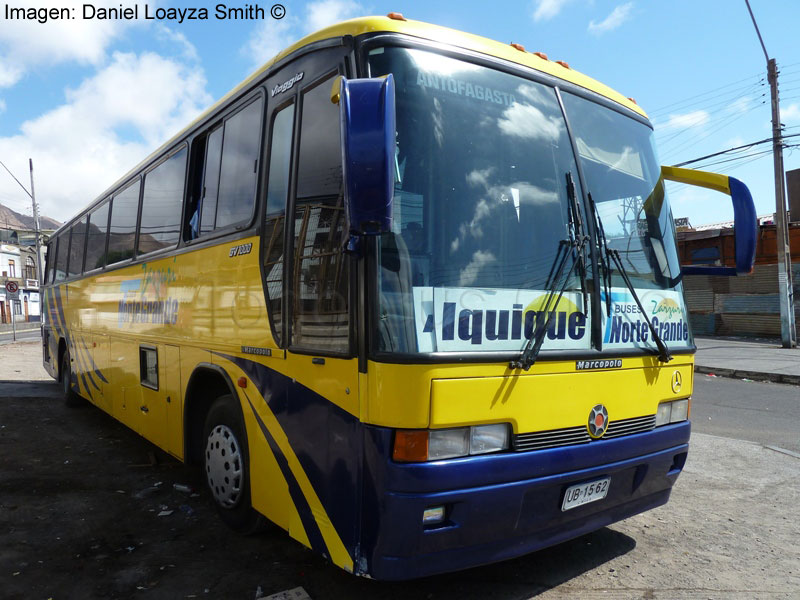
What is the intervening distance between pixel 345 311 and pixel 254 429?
1337mm

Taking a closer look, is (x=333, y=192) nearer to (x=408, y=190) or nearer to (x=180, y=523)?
(x=408, y=190)

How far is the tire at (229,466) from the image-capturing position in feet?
13.3

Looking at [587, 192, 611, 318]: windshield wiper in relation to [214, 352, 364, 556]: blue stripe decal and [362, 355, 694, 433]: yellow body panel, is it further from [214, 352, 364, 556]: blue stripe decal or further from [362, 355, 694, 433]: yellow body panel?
[214, 352, 364, 556]: blue stripe decal

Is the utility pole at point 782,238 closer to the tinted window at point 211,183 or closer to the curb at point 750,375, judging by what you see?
the curb at point 750,375

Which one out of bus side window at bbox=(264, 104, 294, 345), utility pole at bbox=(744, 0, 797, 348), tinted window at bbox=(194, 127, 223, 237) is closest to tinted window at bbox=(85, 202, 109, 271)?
tinted window at bbox=(194, 127, 223, 237)

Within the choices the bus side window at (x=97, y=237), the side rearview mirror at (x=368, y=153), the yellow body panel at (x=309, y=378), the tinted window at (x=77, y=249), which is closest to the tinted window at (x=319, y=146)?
the yellow body panel at (x=309, y=378)

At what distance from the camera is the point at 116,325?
7.11 meters

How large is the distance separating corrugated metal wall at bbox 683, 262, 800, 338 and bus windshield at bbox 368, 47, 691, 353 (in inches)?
761

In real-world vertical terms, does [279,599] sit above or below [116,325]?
below

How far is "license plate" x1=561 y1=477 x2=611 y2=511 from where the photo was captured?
3211 mm

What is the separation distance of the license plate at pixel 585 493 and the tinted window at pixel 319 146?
2.02 meters

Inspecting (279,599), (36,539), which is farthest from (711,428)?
(36,539)

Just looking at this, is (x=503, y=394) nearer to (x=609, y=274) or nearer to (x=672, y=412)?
(x=609, y=274)

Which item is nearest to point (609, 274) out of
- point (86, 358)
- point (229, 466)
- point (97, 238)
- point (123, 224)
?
point (229, 466)
